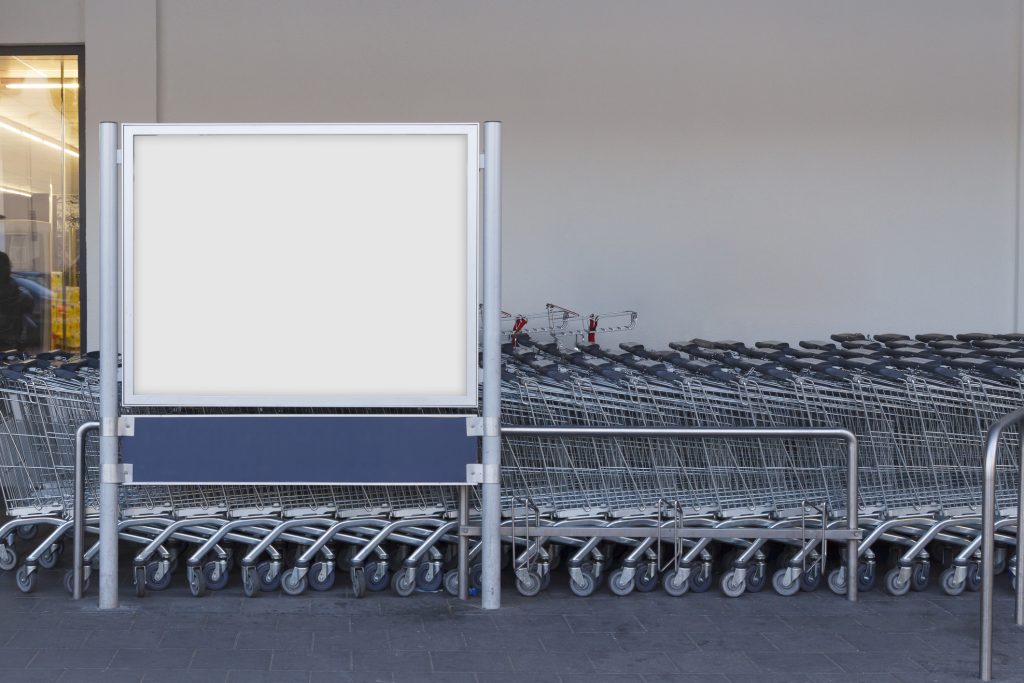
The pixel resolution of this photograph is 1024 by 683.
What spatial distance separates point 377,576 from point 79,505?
119cm

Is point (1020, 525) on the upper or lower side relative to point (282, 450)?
lower

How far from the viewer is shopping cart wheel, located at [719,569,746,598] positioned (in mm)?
5105

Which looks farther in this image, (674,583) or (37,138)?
(37,138)

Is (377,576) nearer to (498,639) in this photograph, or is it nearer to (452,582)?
(452,582)

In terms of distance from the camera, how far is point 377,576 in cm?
509

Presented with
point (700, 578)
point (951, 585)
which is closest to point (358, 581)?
point (700, 578)

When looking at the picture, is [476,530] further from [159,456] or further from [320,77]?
[320,77]

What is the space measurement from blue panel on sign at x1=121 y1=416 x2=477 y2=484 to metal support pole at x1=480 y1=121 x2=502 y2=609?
26cm

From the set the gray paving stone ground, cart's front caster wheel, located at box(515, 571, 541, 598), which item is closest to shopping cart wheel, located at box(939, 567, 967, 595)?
the gray paving stone ground

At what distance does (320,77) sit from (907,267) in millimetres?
4464

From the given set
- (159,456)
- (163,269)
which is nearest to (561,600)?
(159,456)

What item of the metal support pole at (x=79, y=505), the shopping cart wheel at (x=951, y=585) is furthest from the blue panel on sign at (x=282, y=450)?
the shopping cart wheel at (x=951, y=585)

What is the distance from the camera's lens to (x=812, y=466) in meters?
5.20

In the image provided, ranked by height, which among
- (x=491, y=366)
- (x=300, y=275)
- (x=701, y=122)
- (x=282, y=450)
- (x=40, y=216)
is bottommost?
(x=282, y=450)
